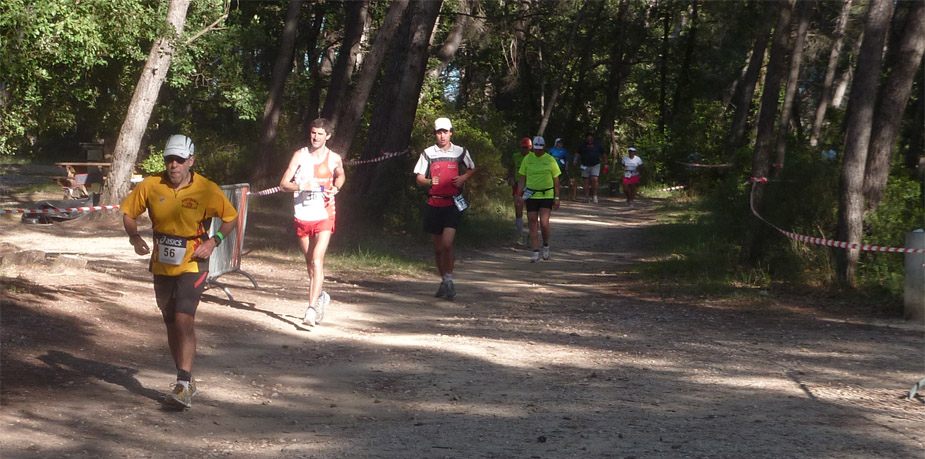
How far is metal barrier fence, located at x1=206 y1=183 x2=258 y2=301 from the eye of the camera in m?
10.8

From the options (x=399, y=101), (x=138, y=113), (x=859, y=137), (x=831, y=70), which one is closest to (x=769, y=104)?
(x=859, y=137)

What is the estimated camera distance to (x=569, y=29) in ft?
152

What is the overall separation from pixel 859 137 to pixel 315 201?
6.46 metres

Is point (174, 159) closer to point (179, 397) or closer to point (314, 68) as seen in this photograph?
point (179, 397)

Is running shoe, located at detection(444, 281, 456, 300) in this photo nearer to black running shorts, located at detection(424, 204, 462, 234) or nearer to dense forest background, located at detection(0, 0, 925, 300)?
black running shorts, located at detection(424, 204, 462, 234)

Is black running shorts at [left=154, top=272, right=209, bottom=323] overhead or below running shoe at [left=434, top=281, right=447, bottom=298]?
overhead

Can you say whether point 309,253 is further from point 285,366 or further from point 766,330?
point 766,330

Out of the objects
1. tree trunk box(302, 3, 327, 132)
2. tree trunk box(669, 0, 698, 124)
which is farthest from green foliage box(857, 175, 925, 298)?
tree trunk box(669, 0, 698, 124)

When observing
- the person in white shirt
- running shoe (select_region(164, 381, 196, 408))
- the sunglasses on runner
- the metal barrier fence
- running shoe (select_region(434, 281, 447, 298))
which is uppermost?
the person in white shirt

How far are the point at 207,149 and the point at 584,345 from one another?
58.2 ft

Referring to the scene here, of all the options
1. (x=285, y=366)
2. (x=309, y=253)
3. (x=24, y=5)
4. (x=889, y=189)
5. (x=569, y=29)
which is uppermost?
(x=569, y=29)

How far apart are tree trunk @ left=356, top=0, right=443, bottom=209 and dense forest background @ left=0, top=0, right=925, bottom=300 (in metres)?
0.04

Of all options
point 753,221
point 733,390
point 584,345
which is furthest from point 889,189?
point 733,390

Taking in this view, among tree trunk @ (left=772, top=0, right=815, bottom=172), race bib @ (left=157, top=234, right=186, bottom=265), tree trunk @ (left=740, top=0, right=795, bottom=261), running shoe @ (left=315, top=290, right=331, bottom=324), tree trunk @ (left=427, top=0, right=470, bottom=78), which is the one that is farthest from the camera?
tree trunk @ (left=427, top=0, right=470, bottom=78)
